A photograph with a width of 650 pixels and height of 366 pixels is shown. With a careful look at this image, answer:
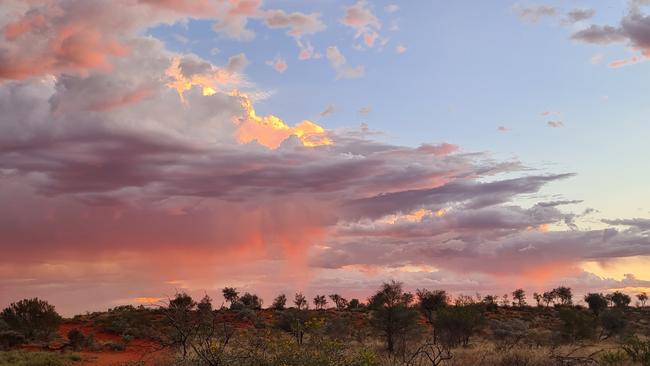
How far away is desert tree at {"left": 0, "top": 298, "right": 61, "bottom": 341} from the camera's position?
140 ft

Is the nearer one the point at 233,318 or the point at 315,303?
the point at 233,318

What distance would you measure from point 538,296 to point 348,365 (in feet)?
304

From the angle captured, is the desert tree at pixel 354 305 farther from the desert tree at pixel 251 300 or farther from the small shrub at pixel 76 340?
the small shrub at pixel 76 340

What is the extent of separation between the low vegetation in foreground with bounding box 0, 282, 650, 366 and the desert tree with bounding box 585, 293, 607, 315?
16384 mm

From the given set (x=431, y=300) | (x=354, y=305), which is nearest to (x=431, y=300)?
(x=431, y=300)

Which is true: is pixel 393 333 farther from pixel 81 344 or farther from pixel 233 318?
pixel 233 318

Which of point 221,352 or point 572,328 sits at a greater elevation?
point 221,352

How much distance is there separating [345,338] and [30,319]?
2599 cm

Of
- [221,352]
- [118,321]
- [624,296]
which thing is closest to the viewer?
[221,352]

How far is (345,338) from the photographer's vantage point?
38.9 metres

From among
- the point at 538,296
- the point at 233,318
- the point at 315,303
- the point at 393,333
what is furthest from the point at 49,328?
the point at 538,296

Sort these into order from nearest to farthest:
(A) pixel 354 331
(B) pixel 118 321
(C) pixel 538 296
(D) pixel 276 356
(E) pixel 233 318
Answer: (D) pixel 276 356 < (A) pixel 354 331 < (B) pixel 118 321 < (E) pixel 233 318 < (C) pixel 538 296

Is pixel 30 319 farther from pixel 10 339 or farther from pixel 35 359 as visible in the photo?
pixel 35 359

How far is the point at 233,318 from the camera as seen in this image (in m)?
60.3
